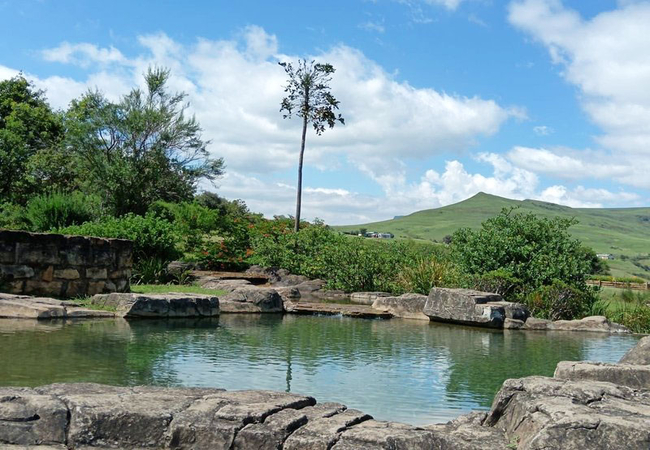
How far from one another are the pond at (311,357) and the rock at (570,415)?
1.31 m

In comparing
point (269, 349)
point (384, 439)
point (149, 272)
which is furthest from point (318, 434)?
point (149, 272)

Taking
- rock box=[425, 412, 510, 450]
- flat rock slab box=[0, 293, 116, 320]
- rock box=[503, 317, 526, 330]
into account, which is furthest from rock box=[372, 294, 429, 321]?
rock box=[425, 412, 510, 450]

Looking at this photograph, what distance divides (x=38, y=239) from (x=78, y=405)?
942 centimetres

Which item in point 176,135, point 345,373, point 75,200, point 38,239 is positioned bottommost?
point 345,373

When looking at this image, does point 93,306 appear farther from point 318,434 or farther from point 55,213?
point 318,434

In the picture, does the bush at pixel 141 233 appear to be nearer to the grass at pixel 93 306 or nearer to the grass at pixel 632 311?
the grass at pixel 93 306

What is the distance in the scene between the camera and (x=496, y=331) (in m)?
14.1

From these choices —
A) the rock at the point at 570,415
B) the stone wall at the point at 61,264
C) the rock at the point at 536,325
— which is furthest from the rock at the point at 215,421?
the rock at the point at 536,325

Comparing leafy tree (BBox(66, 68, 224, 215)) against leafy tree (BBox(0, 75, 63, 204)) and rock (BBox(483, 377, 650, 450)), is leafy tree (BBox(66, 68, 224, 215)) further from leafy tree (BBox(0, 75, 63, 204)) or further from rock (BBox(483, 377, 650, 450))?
rock (BBox(483, 377, 650, 450))

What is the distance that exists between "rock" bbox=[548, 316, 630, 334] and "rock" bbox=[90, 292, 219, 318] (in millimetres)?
7079

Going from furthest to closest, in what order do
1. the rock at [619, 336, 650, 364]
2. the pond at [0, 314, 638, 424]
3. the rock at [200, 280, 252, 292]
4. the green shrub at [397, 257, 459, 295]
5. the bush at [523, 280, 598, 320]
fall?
the green shrub at [397, 257, 459, 295] < the rock at [200, 280, 252, 292] < the bush at [523, 280, 598, 320] < the rock at [619, 336, 650, 364] < the pond at [0, 314, 638, 424]

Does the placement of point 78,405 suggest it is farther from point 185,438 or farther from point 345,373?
point 345,373

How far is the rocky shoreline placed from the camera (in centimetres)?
452

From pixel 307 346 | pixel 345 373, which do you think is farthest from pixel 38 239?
pixel 345 373
